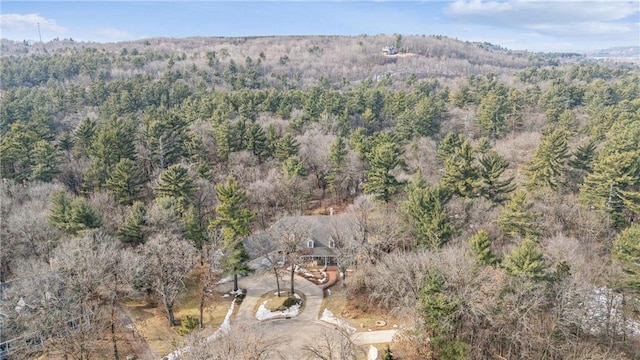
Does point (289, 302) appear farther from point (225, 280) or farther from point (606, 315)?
point (606, 315)

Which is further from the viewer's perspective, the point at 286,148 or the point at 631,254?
the point at 286,148

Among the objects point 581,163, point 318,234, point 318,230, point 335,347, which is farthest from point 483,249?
point 581,163

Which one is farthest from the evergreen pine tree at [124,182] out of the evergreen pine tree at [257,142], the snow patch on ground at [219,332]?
the snow patch on ground at [219,332]

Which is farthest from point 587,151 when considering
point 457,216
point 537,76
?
point 537,76

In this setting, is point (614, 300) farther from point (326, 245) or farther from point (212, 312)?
point (212, 312)

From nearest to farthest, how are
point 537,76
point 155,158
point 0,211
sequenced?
point 0,211, point 155,158, point 537,76

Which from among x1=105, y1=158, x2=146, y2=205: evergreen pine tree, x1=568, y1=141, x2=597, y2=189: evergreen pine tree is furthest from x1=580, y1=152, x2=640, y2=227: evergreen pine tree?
x1=105, y1=158, x2=146, y2=205: evergreen pine tree
